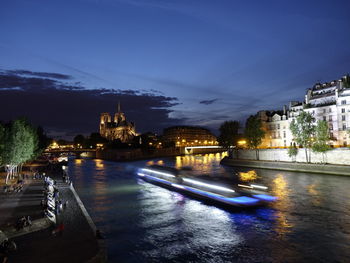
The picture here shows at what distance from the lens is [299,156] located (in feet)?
194

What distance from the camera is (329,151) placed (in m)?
52.4

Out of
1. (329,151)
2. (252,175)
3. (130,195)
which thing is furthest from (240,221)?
(329,151)

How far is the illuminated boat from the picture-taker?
24188 mm

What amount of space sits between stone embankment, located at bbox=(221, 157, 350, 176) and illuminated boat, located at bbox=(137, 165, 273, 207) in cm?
2624

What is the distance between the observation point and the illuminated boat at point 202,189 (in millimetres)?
24188

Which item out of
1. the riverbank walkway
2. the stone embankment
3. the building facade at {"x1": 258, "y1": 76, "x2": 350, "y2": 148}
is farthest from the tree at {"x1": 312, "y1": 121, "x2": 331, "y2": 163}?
the riverbank walkway

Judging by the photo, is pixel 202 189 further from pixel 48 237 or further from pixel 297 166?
pixel 297 166

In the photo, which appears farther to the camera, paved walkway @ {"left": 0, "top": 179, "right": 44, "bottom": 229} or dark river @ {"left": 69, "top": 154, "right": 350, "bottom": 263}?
paved walkway @ {"left": 0, "top": 179, "right": 44, "bottom": 229}

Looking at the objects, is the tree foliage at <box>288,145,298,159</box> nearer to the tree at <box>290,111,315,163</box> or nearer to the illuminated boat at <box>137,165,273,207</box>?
the tree at <box>290,111,315,163</box>

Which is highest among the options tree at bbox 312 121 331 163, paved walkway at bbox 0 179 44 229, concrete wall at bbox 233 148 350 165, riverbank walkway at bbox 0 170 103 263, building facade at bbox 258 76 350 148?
building facade at bbox 258 76 350 148

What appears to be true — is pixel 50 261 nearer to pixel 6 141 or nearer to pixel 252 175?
pixel 6 141

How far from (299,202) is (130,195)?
18.4 m

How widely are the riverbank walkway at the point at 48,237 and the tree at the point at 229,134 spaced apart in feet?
249

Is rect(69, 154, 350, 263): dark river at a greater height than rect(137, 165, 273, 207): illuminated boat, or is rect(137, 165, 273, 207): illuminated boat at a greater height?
rect(137, 165, 273, 207): illuminated boat
